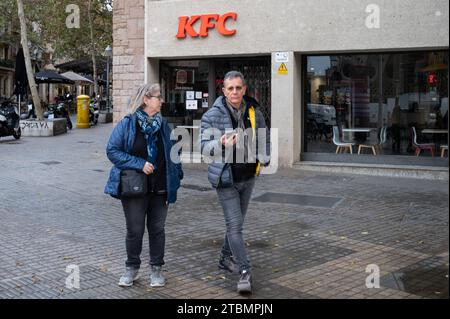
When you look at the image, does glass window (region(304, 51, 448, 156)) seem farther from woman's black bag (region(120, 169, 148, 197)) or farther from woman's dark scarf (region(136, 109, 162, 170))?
woman's black bag (region(120, 169, 148, 197))

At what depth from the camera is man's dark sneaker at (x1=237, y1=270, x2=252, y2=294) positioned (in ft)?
16.3

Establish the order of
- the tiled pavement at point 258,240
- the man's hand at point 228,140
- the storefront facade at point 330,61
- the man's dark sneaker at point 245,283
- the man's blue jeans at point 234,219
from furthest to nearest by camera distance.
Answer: the storefront facade at point 330,61 < the tiled pavement at point 258,240 < the man's blue jeans at point 234,219 < the man's dark sneaker at point 245,283 < the man's hand at point 228,140

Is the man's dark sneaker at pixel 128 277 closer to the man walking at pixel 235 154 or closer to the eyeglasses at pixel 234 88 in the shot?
the man walking at pixel 235 154

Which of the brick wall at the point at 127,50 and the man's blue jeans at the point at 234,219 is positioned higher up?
the brick wall at the point at 127,50

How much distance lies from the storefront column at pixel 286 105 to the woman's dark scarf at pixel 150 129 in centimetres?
839

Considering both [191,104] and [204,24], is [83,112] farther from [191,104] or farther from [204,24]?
[204,24]

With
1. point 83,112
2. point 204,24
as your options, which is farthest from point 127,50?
point 83,112

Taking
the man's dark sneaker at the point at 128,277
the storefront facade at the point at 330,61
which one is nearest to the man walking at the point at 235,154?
the man's dark sneaker at the point at 128,277

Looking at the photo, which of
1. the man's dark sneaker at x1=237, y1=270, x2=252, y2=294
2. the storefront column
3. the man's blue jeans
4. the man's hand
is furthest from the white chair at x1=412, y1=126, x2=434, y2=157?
the man's hand

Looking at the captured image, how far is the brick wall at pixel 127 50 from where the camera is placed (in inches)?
587

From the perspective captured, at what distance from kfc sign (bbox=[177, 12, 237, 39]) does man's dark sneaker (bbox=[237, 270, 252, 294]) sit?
9.28m

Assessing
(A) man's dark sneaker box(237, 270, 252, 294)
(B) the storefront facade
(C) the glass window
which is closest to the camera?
(A) man's dark sneaker box(237, 270, 252, 294)

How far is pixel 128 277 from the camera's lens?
5.25 m
